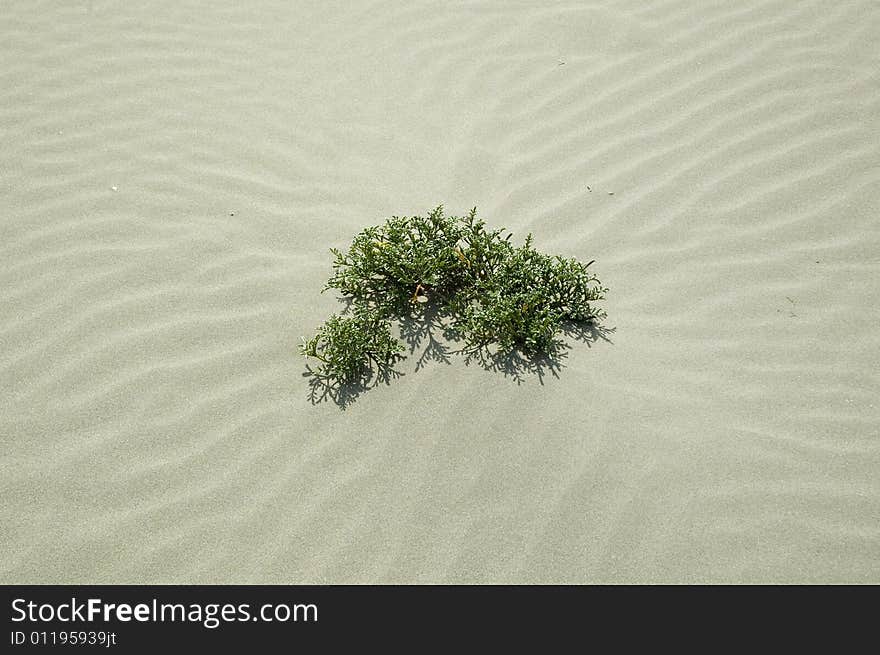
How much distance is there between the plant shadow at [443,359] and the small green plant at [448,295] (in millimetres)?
14

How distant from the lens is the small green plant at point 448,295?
3.58 m

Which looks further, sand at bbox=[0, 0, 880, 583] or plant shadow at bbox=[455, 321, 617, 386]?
plant shadow at bbox=[455, 321, 617, 386]

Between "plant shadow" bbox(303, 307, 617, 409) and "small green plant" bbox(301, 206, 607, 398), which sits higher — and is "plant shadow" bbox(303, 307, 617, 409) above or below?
below

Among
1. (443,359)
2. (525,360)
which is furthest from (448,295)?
(525,360)

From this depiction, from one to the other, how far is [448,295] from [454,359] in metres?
0.43

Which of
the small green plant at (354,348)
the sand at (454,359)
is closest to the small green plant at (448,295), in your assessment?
the small green plant at (354,348)

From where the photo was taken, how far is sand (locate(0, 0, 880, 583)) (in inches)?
120

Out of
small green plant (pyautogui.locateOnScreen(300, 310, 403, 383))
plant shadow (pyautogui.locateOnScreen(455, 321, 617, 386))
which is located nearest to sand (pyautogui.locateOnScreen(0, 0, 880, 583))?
plant shadow (pyautogui.locateOnScreen(455, 321, 617, 386))

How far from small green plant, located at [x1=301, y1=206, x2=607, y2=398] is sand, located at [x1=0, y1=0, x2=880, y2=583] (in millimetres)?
184

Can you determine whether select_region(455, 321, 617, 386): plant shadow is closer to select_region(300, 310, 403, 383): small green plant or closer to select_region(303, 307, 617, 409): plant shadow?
select_region(303, 307, 617, 409): plant shadow

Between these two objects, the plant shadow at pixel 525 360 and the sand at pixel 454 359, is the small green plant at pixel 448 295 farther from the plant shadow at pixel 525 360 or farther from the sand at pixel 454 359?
Result: the sand at pixel 454 359

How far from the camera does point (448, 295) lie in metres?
3.89

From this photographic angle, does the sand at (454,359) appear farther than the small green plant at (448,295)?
No

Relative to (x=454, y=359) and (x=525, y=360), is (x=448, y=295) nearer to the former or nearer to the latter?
(x=454, y=359)
